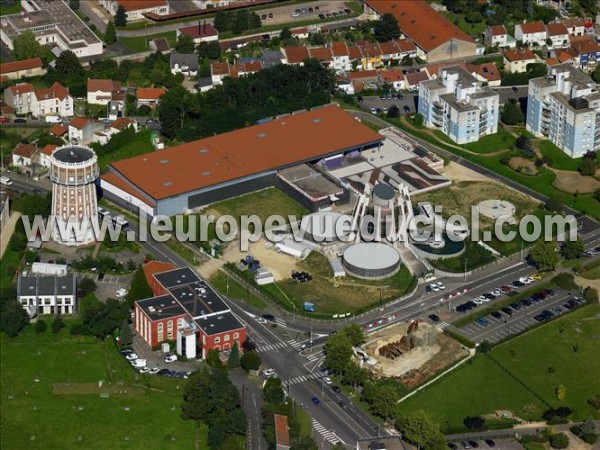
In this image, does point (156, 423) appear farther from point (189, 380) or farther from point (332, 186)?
point (332, 186)

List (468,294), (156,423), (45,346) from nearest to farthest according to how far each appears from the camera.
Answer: (156,423), (45,346), (468,294)

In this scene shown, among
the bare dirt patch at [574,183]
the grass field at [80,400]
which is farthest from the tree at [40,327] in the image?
the bare dirt patch at [574,183]

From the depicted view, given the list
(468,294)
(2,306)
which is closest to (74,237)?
(2,306)

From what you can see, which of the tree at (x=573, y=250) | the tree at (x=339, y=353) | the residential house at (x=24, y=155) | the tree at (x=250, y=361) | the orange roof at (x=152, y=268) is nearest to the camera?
the tree at (x=339, y=353)

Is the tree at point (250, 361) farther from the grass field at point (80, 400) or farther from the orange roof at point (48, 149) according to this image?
the orange roof at point (48, 149)

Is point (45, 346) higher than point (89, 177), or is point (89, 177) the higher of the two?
point (89, 177)

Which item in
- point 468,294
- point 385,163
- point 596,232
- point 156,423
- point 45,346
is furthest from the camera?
point 385,163

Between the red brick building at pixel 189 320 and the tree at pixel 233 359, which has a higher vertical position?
the red brick building at pixel 189 320

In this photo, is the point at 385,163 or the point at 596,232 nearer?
the point at 596,232
